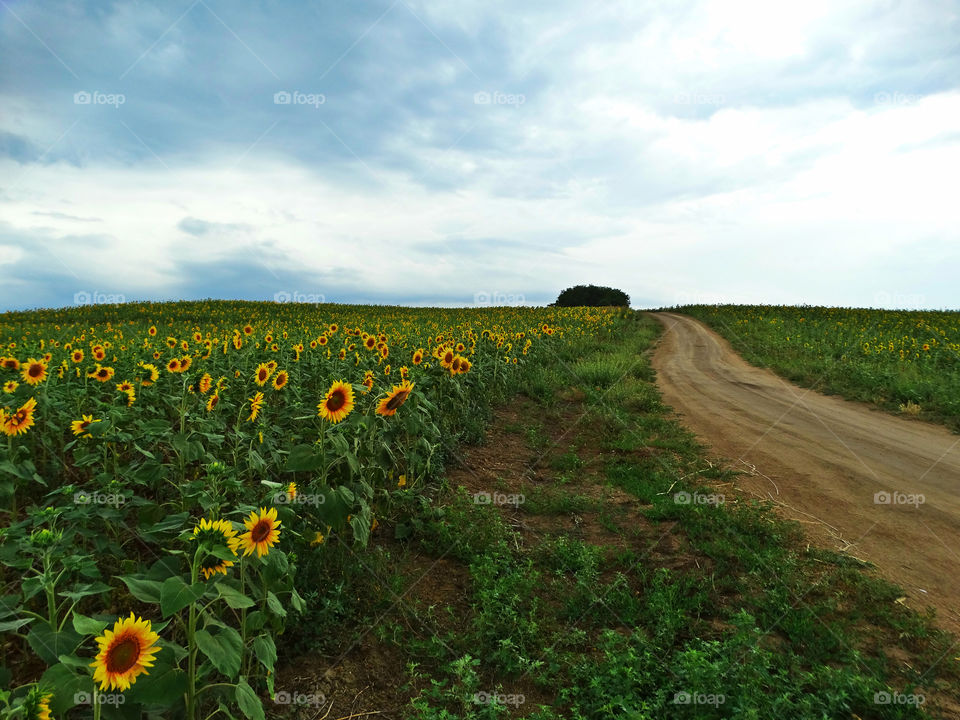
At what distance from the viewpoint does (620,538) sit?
16.0 feet

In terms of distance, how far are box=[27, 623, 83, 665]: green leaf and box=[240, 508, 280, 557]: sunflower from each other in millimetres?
673

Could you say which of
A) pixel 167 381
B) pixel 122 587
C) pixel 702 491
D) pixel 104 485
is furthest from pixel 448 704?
pixel 167 381

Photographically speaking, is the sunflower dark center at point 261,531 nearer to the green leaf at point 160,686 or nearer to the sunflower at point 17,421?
the green leaf at point 160,686

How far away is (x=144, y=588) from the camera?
2232mm

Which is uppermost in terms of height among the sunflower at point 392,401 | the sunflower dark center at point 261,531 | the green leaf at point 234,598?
the sunflower at point 392,401

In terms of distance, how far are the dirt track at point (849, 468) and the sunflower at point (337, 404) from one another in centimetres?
419

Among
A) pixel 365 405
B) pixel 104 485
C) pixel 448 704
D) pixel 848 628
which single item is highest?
pixel 365 405

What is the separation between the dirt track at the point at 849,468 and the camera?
4.44m

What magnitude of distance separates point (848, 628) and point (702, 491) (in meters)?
2.20

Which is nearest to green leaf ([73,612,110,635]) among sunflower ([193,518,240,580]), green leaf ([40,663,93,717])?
green leaf ([40,663,93,717])

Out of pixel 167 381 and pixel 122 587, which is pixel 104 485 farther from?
pixel 167 381

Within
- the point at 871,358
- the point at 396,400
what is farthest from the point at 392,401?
the point at 871,358

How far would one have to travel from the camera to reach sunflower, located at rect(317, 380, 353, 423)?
3.71 meters

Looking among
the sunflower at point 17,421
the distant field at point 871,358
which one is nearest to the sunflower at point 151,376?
the sunflower at point 17,421
